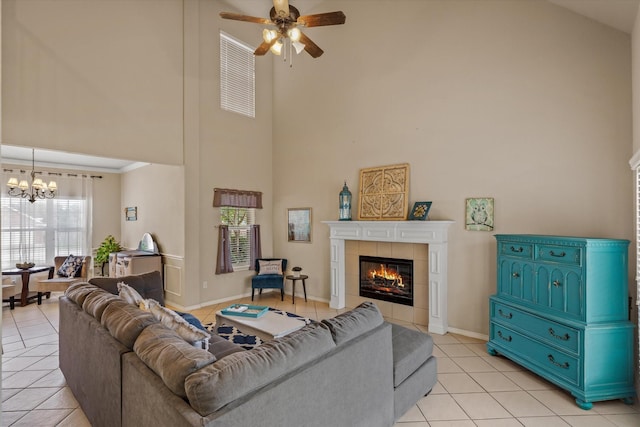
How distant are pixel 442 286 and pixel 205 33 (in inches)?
226

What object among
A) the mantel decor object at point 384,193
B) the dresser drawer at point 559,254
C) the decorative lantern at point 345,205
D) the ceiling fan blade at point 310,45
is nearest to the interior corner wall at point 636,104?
the dresser drawer at point 559,254

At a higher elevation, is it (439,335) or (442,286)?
(442,286)

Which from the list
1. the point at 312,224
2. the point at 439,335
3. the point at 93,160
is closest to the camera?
the point at 439,335

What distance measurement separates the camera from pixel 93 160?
7125mm

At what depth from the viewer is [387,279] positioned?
4.96 m

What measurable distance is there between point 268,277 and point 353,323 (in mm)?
3836

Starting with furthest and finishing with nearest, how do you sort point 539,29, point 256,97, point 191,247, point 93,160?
point 93,160, point 256,97, point 191,247, point 539,29

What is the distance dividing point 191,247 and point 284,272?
6.05 feet

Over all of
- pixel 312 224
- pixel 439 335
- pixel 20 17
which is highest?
pixel 20 17

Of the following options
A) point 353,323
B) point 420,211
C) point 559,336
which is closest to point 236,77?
point 420,211

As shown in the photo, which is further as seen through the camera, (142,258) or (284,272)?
(284,272)

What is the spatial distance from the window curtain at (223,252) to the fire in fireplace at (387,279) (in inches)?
97.3

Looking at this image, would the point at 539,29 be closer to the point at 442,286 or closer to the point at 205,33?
the point at 442,286

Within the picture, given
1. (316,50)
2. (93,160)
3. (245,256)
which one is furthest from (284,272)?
(93,160)
